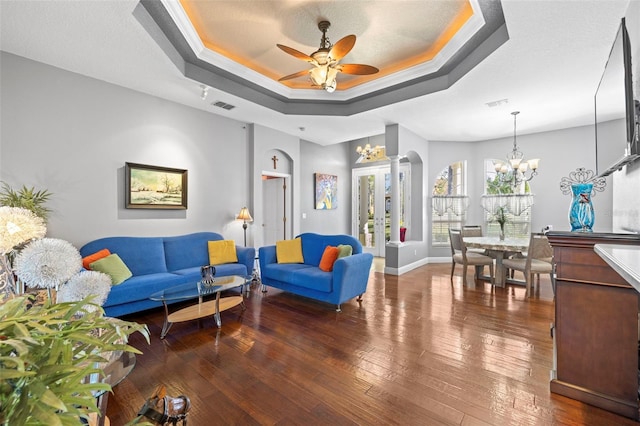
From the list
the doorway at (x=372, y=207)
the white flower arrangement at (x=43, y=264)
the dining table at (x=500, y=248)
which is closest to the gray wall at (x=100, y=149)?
the white flower arrangement at (x=43, y=264)

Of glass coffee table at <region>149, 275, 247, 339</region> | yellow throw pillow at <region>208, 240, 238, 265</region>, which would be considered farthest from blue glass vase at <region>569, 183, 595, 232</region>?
yellow throw pillow at <region>208, 240, 238, 265</region>

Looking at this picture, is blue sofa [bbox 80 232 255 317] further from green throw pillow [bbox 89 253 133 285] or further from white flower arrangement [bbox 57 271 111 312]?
white flower arrangement [bbox 57 271 111 312]

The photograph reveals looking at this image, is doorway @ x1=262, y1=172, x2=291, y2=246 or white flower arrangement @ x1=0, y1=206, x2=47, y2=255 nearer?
white flower arrangement @ x1=0, y1=206, x2=47, y2=255

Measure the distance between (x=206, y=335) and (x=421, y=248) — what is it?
5166 millimetres

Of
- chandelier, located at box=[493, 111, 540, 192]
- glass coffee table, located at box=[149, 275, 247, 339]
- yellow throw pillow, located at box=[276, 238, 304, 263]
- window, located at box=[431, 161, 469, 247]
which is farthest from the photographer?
window, located at box=[431, 161, 469, 247]

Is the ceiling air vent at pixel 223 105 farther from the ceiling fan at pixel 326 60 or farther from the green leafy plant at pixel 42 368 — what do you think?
the green leafy plant at pixel 42 368

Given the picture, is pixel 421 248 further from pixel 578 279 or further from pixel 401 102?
pixel 578 279

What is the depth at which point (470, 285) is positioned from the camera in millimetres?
4754

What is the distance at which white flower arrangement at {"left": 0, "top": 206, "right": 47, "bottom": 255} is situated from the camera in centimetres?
176

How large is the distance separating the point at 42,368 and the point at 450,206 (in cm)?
746

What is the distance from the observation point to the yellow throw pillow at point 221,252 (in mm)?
4371

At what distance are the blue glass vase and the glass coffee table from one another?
331cm

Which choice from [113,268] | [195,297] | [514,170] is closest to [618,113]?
[514,170]

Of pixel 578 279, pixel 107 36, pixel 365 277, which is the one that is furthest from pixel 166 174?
pixel 578 279
